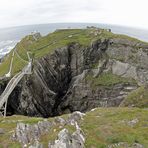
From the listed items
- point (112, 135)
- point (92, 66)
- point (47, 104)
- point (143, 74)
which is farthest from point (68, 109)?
point (112, 135)

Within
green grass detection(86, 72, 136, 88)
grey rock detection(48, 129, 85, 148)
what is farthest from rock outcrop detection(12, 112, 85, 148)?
green grass detection(86, 72, 136, 88)

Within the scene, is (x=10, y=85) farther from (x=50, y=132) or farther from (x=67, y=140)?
(x=67, y=140)

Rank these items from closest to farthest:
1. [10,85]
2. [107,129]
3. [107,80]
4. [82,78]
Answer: [107,129] < [10,85] < [107,80] < [82,78]

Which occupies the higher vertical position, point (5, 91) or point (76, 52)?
point (76, 52)

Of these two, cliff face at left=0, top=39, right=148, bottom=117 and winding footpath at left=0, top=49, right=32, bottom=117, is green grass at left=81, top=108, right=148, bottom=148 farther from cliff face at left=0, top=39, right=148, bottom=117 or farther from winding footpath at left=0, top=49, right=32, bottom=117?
cliff face at left=0, top=39, right=148, bottom=117

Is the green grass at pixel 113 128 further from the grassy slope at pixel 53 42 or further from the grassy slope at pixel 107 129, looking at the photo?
the grassy slope at pixel 53 42

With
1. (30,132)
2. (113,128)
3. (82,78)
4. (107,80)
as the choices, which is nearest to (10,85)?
(82,78)

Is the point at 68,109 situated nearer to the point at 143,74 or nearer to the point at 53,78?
the point at 53,78
